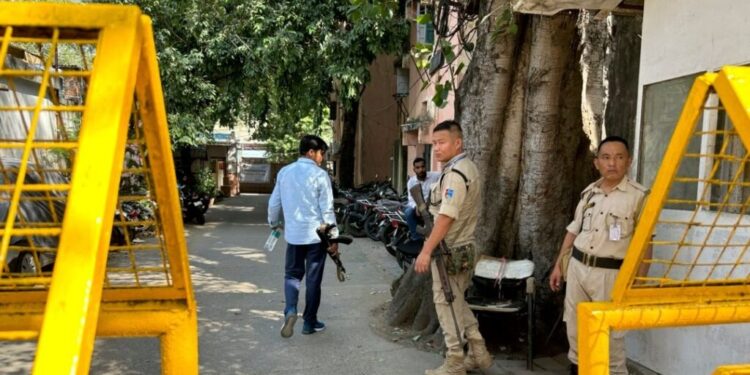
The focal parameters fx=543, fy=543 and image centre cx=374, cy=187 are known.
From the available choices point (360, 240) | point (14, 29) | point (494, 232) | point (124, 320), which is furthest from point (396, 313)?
point (360, 240)

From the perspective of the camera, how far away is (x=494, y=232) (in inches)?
197

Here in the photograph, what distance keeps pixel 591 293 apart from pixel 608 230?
418 millimetres

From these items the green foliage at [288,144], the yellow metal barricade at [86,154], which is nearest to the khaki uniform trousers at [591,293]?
the yellow metal barricade at [86,154]

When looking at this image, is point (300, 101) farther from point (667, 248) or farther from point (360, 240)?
point (667, 248)

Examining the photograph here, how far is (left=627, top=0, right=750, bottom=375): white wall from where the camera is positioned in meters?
3.14

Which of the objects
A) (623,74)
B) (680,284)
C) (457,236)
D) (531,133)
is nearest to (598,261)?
(457,236)

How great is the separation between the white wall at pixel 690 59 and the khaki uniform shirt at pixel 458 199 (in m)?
1.29

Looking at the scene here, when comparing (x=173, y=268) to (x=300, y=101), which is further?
(x=300, y=101)

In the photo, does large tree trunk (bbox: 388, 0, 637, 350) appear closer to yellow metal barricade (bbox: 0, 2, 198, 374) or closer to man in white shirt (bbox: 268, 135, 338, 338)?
man in white shirt (bbox: 268, 135, 338, 338)

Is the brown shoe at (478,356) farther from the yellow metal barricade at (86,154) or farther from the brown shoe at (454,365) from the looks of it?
the yellow metal barricade at (86,154)

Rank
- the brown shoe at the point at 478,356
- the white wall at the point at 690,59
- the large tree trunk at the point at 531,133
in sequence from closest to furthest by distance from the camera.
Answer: the white wall at the point at 690,59 → the brown shoe at the point at 478,356 → the large tree trunk at the point at 531,133

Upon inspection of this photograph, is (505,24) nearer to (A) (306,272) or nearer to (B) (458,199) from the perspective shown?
(B) (458,199)

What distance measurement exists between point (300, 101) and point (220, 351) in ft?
34.8

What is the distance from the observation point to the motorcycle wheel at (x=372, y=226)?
11.5 m
